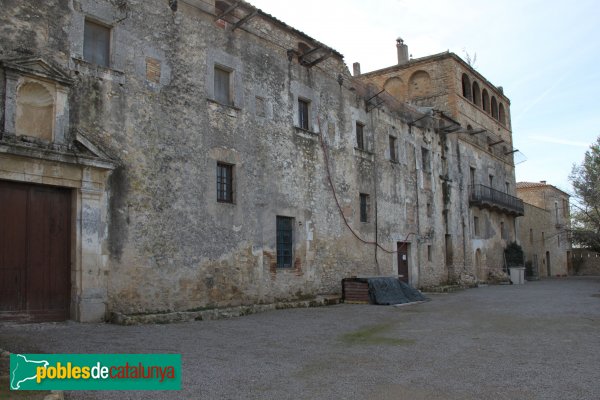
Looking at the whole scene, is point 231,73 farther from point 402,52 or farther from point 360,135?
point 402,52

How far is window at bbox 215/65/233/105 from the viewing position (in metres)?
13.6

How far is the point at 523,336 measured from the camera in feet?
30.6

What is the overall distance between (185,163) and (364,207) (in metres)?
8.56

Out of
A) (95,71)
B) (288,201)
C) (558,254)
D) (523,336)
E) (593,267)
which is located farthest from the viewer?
(593,267)

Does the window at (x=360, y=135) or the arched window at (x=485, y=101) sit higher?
the arched window at (x=485, y=101)

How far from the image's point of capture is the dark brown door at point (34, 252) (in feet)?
29.9

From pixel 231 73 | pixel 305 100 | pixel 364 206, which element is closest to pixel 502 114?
pixel 364 206

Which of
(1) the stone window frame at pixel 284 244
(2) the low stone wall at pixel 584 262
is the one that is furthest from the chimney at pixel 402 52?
(2) the low stone wall at pixel 584 262

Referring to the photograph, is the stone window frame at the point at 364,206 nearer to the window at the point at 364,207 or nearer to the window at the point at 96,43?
the window at the point at 364,207

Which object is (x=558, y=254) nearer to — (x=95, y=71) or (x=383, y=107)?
(x=383, y=107)

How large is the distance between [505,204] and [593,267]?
23623 mm

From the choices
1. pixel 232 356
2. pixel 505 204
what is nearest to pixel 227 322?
pixel 232 356

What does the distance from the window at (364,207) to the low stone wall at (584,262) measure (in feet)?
124

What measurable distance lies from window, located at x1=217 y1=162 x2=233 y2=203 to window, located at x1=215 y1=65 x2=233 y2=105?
1.76 metres
